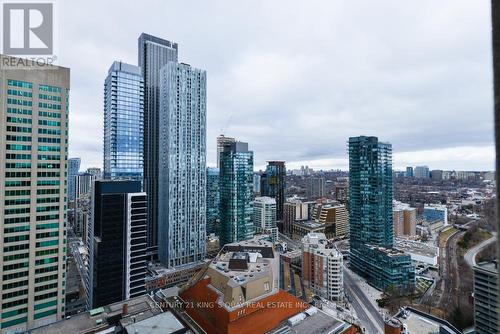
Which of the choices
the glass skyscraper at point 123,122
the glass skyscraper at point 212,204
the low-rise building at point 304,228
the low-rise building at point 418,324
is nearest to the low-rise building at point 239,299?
the low-rise building at point 418,324

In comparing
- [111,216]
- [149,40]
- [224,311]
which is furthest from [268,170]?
[224,311]

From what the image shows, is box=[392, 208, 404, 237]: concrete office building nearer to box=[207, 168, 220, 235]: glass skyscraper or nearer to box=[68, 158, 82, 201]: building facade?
box=[207, 168, 220, 235]: glass skyscraper

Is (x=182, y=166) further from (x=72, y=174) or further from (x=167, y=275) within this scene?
(x=72, y=174)

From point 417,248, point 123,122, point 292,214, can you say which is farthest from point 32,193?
point 292,214

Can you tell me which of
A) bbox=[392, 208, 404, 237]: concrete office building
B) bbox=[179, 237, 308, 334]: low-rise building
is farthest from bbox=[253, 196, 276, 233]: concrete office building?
bbox=[179, 237, 308, 334]: low-rise building

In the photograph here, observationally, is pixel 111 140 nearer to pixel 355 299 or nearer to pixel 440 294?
pixel 355 299

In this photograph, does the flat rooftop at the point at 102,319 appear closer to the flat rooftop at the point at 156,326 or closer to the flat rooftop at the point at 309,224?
the flat rooftop at the point at 156,326

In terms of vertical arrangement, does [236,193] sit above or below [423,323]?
above
